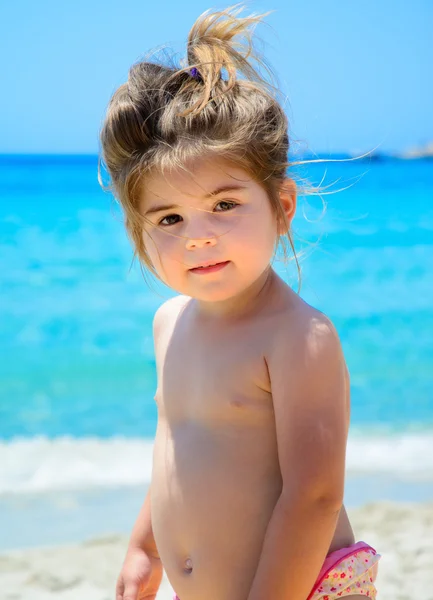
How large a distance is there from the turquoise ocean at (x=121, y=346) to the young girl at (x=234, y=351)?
179 mm

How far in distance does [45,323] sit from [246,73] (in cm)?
591

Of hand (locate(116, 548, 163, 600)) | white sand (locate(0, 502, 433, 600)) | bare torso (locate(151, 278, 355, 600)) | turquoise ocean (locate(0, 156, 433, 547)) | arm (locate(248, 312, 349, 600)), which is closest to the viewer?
arm (locate(248, 312, 349, 600))

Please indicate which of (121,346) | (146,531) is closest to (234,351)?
(146,531)

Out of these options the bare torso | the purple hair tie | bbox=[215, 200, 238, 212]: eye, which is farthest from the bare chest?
the purple hair tie

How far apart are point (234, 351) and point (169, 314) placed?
32cm

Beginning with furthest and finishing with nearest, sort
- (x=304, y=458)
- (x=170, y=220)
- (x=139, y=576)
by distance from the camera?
(x=139, y=576), (x=170, y=220), (x=304, y=458)

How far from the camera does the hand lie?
1.63 m

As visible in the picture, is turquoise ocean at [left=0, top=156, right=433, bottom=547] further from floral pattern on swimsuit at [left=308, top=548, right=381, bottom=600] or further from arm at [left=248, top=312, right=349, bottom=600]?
floral pattern on swimsuit at [left=308, top=548, right=381, bottom=600]

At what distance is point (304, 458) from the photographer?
1296 millimetres

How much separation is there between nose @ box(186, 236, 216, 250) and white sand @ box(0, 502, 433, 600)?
1.46 m

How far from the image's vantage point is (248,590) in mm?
1409

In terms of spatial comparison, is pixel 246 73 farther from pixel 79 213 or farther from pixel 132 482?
pixel 79 213

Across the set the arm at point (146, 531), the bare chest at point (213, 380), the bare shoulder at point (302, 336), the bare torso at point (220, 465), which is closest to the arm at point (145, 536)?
the arm at point (146, 531)

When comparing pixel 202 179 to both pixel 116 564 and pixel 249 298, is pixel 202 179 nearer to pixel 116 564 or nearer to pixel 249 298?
pixel 249 298
